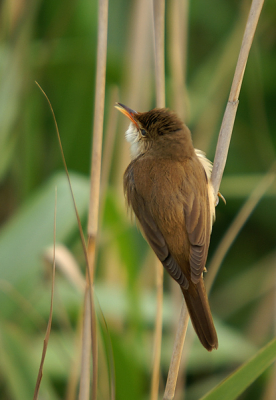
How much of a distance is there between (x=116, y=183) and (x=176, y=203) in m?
1.15

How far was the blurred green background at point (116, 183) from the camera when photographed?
8.18ft

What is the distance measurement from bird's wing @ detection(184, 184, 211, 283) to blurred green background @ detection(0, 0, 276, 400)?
1.43 ft

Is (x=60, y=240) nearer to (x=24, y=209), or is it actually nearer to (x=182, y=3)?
(x=24, y=209)

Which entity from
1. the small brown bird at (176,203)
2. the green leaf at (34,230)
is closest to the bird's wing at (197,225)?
the small brown bird at (176,203)

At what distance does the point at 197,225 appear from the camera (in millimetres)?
2205

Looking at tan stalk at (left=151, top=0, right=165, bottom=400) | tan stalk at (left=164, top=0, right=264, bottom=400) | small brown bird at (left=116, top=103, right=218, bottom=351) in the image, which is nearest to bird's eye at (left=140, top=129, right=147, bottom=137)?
small brown bird at (left=116, top=103, right=218, bottom=351)

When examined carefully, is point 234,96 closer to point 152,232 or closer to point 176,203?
point 176,203

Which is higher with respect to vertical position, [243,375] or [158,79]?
[158,79]

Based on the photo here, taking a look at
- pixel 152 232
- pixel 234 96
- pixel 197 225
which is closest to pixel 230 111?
pixel 234 96

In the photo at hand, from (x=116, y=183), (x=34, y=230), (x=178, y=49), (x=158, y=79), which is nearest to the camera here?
(x=158, y=79)

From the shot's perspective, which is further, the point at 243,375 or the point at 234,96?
the point at 234,96

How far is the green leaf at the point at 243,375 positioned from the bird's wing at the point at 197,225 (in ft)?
2.37

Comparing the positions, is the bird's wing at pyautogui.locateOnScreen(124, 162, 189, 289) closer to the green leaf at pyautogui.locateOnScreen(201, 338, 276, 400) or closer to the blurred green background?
the blurred green background

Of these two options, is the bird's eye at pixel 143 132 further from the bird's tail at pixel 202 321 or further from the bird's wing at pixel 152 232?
the bird's tail at pixel 202 321
